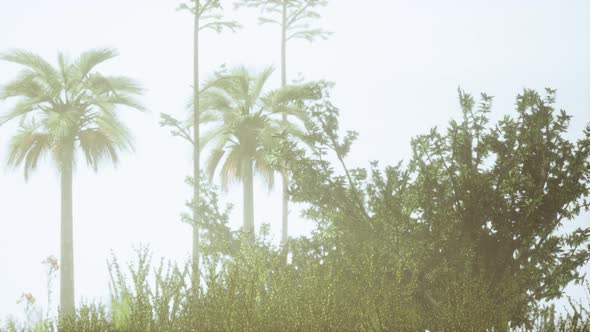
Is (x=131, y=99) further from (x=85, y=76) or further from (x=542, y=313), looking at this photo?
(x=542, y=313)

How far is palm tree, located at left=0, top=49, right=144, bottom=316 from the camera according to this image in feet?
57.8

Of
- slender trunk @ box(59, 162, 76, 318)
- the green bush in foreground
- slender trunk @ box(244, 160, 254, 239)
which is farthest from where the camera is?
slender trunk @ box(244, 160, 254, 239)

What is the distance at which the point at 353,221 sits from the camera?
24.0ft

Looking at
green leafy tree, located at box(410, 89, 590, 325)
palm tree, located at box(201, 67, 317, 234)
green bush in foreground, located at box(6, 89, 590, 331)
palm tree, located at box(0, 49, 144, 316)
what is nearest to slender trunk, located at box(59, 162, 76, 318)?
palm tree, located at box(0, 49, 144, 316)

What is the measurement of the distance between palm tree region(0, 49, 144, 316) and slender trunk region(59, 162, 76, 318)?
0.09 feet

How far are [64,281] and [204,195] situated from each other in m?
8.98

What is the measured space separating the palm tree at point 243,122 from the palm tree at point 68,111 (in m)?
2.44

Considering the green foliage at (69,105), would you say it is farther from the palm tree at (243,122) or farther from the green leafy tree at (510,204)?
the green leafy tree at (510,204)

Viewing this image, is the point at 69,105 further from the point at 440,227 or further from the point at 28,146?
the point at 440,227

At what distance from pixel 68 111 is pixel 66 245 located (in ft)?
12.8

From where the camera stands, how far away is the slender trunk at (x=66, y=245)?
16.8 m

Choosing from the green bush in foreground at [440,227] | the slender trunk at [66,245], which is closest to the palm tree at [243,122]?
the slender trunk at [66,245]

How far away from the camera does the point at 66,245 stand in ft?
56.4

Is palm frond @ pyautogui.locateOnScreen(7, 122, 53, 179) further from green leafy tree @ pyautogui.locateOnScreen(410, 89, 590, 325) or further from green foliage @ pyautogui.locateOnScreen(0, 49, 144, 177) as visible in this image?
green leafy tree @ pyautogui.locateOnScreen(410, 89, 590, 325)
